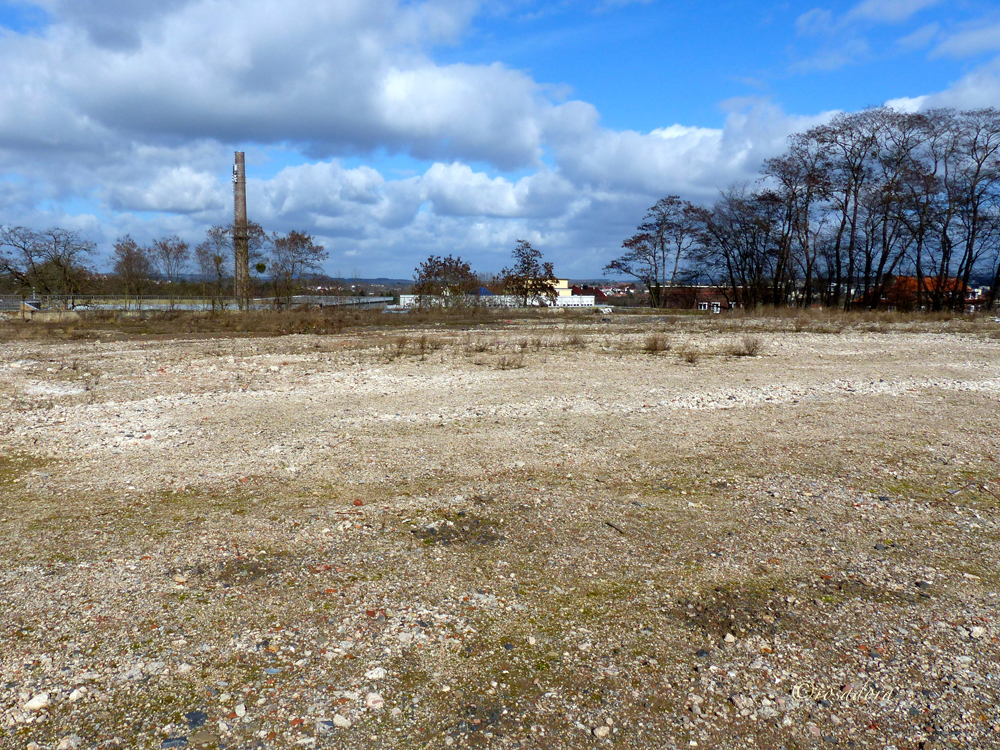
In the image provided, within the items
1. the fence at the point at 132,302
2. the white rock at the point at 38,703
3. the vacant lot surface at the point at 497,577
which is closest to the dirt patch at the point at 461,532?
the vacant lot surface at the point at 497,577

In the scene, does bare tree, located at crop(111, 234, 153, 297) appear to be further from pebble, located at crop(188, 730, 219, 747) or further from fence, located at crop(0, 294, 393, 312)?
pebble, located at crop(188, 730, 219, 747)

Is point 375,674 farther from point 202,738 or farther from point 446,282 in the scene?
point 446,282

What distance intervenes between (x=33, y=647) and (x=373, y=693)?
1622 millimetres

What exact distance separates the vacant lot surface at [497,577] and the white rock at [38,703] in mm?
31

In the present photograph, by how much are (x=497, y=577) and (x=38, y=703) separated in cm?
220

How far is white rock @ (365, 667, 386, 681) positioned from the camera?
9.62ft

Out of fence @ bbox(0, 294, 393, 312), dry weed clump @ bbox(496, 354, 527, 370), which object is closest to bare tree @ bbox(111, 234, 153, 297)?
fence @ bbox(0, 294, 393, 312)

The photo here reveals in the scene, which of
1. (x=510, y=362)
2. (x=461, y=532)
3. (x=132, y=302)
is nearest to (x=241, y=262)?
(x=132, y=302)

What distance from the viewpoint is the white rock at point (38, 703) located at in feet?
A: 8.73

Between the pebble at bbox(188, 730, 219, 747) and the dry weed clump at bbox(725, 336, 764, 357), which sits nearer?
the pebble at bbox(188, 730, 219, 747)

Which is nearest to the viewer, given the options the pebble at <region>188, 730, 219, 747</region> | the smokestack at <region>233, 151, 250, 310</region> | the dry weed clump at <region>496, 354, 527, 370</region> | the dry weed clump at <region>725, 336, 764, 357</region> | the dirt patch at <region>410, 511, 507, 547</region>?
the pebble at <region>188, 730, 219, 747</region>

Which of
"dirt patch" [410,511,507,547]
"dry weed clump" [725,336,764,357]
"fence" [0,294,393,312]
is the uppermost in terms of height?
"fence" [0,294,393,312]

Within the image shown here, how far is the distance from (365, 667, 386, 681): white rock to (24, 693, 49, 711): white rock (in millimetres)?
1271

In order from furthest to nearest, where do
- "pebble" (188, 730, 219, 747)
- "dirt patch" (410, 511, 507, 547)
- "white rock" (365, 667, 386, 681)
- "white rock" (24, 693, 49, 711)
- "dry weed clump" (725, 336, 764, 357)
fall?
"dry weed clump" (725, 336, 764, 357) → "dirt patch" (410, 511, 507, 547) → "white rock" (365, 667, 386, 681) → "white rock" (24, 693, 49, 711) → "pebble" (188, 730, 219, 747)
